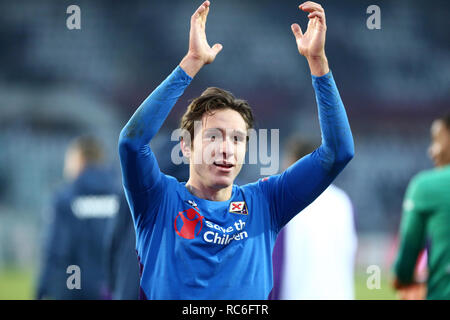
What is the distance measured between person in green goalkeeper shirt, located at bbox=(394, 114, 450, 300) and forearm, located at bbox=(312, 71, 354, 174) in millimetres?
1350

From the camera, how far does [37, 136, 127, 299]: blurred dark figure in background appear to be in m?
6.13

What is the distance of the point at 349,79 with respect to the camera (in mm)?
18703

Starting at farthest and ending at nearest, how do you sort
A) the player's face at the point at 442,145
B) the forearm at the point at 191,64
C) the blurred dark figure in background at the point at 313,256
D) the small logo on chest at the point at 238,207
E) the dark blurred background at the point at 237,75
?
the dark blurred background at the point at 237,75, the blurred dark figure in background at the point at 313,256, the player's face at the point at 442,145, the small logo on chest at the point at 238,207, the forearm at the point at 191,64

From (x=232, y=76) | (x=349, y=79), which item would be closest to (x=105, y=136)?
(x=232, y=76)

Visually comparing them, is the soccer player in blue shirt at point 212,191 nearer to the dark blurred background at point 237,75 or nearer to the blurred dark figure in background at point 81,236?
the blurred dark figure in background at point 81,236

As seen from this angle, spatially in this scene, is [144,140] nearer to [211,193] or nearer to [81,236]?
[211,193]

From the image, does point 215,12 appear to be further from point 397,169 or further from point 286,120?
point 397,169

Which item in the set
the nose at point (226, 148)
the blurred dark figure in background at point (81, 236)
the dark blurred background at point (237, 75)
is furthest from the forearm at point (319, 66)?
the dark blurred background at point (237, 75)

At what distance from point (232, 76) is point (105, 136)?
447 centimetres

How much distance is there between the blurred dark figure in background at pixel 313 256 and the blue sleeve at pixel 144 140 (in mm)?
2040

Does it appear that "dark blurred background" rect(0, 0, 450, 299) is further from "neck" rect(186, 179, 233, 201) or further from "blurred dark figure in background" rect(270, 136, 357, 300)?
"neck" rect(186, 179, 233, 201)

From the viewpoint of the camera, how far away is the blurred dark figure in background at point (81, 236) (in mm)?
6129

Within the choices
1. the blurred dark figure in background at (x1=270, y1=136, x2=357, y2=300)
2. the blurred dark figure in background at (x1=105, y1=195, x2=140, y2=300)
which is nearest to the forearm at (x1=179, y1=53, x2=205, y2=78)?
the blurred dark figure in background at (x1=105, y1=195, x2=140, y2=300)

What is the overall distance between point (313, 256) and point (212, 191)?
195 centimetres
